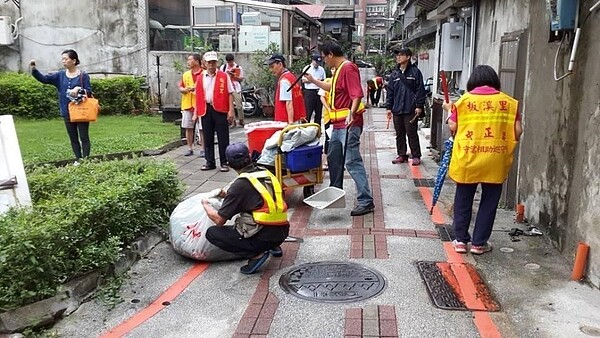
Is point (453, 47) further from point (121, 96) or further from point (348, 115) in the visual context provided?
point (121, 96)

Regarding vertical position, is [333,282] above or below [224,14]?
below

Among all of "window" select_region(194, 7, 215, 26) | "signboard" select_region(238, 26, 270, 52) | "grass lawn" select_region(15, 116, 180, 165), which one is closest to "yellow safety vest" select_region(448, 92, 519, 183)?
"grass lawn" select_region(15, 116, 180, 165)

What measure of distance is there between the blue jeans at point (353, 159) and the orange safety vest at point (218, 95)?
8.08 feet

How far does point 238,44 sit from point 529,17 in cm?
1071

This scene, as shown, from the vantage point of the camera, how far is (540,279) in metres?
4.31

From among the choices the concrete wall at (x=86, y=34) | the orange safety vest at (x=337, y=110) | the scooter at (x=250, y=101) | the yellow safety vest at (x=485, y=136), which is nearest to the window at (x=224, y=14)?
the scooter at (x=250, y=101)

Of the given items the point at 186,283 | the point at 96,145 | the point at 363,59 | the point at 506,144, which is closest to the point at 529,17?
the point at 506,144

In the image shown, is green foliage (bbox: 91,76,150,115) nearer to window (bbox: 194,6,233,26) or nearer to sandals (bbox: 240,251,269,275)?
window (bbox: 194,6,233,26)

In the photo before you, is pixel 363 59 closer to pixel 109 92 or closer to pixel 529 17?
pixel 109 92

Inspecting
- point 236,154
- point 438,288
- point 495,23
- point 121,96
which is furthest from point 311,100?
point 121,96

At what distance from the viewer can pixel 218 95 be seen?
812 centimetres

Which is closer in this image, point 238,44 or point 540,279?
point 540,279

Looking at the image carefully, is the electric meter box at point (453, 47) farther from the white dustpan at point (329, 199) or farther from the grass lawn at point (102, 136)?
the grass lawn at point (102, 136)

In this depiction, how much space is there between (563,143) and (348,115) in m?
2.21
